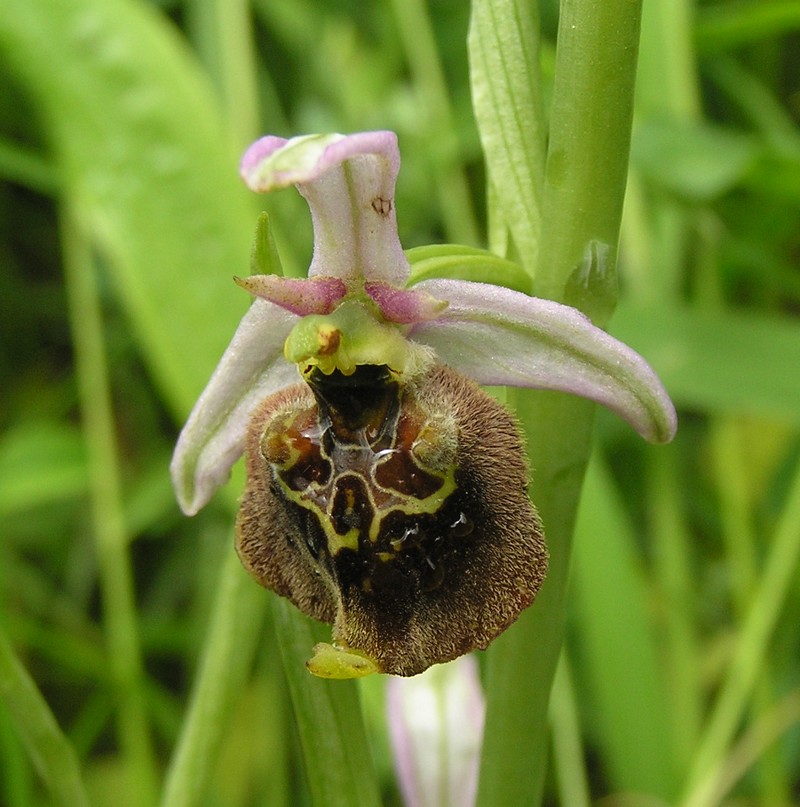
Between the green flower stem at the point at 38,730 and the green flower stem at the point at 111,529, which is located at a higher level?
the green flower stem at the point at 38,730

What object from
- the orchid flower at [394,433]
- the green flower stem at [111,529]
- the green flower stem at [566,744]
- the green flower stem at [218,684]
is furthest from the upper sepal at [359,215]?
the green flower stem at [111,529]

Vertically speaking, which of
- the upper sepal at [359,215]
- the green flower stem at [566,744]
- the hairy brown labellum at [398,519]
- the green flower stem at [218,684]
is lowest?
the green flower stem at [566,744]

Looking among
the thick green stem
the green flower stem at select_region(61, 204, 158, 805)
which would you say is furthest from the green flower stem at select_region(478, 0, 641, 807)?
the green flower stem at select_region(61, 204, 158, 805)

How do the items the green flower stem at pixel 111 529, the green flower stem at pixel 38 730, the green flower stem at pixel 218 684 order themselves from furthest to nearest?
the green flower stem at pixel 111 529 < the green flower stem at pixel 218 684 < the green flower stem at pixel 38 730

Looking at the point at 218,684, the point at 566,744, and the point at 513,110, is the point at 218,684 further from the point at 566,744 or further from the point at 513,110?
the point at 566,744

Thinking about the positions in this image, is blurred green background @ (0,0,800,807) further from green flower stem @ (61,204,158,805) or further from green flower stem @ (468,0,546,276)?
green flower stem @ (468,0,546,276)

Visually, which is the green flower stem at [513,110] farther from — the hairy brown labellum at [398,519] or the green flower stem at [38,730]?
the green flower stem at [38,730]

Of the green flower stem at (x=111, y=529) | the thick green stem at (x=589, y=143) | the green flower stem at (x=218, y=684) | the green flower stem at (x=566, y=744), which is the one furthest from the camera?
the green flower stem at (x=111, y=529)
